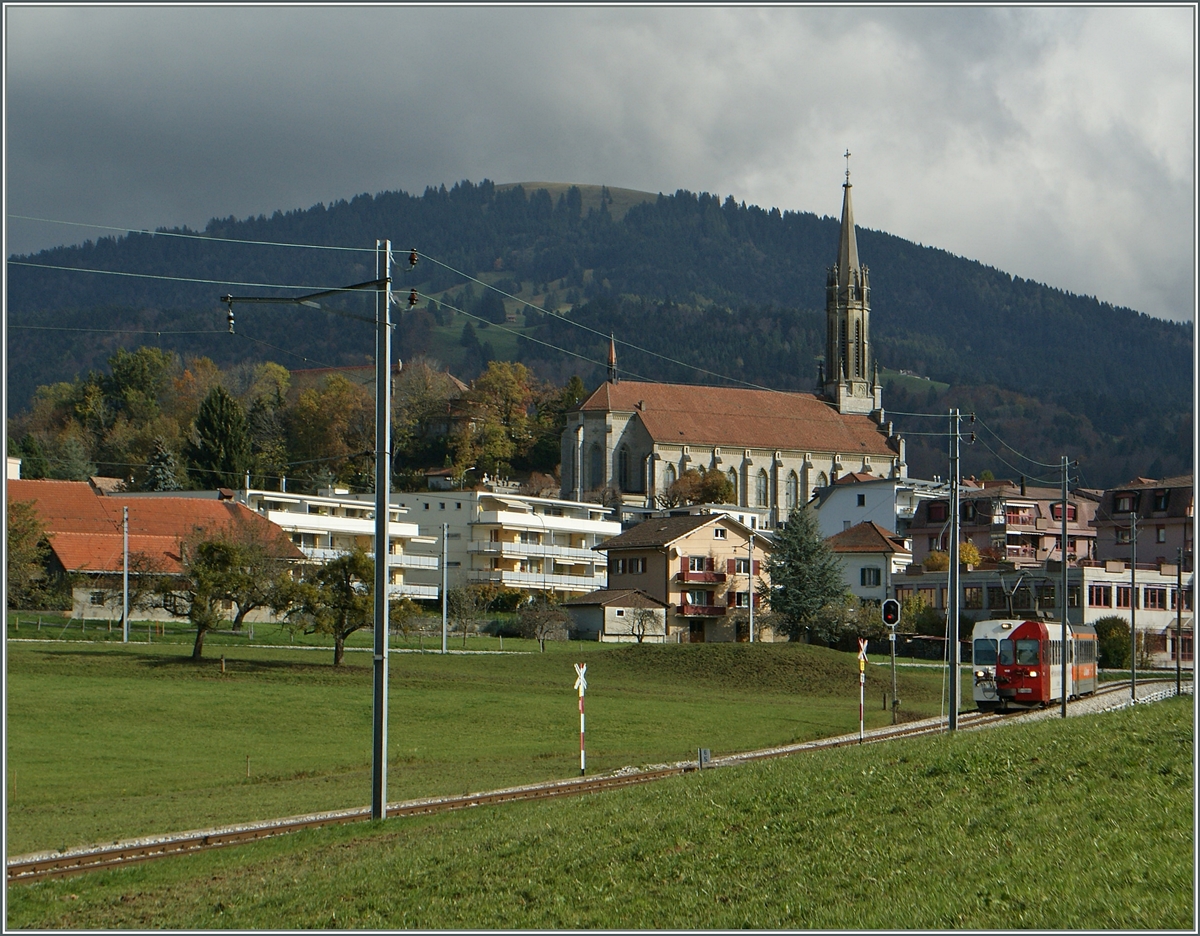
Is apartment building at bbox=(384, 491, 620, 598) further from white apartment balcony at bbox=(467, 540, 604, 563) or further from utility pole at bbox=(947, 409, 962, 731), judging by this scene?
utility pole at bbox=(947, 409, 962, 731)

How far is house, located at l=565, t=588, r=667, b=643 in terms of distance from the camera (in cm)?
7769

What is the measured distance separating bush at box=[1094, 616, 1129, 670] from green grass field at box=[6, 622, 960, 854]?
443 inches

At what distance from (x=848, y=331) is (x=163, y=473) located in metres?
91.8

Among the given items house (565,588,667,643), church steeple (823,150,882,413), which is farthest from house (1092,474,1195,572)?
church steeple (823,150,882,413)

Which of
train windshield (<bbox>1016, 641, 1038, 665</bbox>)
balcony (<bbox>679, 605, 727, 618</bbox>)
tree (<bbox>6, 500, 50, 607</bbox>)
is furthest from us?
balcony (<bbox>679, 605, 727, 618</bbox>)

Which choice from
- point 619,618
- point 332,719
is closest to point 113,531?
point 619,618

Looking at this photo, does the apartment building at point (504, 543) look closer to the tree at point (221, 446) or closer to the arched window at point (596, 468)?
the tree at point (221, 446)

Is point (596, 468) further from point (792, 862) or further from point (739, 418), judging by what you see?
point (792, 862)

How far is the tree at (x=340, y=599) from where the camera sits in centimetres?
5281

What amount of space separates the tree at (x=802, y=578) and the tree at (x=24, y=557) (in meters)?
35.2

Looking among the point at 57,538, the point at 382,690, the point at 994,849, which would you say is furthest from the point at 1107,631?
the point at 994,849

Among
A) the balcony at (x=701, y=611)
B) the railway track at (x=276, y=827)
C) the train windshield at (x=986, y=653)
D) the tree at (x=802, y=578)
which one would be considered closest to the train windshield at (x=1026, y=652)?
the train windshield at (x=986, y=653)

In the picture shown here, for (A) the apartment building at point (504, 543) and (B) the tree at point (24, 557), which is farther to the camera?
(A) the apartment building at point (504, 543)

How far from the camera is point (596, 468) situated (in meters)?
162
